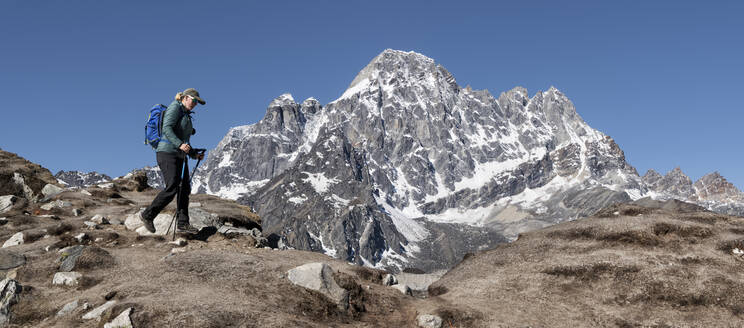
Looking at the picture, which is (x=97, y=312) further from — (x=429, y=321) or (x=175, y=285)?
(x=429, y=321)

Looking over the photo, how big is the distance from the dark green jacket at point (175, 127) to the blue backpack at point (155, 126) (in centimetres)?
44

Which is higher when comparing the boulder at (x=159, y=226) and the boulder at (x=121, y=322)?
the boulder at (x=159, y=226)

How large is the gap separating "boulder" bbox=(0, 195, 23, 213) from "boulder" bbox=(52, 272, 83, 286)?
1672 centimetres

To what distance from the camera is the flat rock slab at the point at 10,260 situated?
733 inches

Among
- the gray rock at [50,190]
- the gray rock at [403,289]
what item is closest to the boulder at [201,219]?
the gray rock at [403,289]

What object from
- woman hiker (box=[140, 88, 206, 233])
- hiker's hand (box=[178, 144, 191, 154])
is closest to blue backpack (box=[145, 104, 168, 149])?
woman hiker (box=[140, 88, 206, 233])

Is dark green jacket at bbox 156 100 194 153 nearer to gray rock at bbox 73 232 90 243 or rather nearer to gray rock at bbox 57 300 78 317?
gray rock at bbox 73 232 90 243

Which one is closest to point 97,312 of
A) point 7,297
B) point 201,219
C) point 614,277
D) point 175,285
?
point 175,285

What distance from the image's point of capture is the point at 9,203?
30.6 metres

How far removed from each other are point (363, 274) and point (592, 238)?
12.2 meters

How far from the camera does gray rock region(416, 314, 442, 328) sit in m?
15.5

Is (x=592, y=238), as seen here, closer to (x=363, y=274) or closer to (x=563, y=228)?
(x=563, y=228)

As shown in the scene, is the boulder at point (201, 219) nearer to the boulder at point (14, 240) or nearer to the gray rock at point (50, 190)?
the boulder at point (14, 240)

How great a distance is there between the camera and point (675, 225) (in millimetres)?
24266
